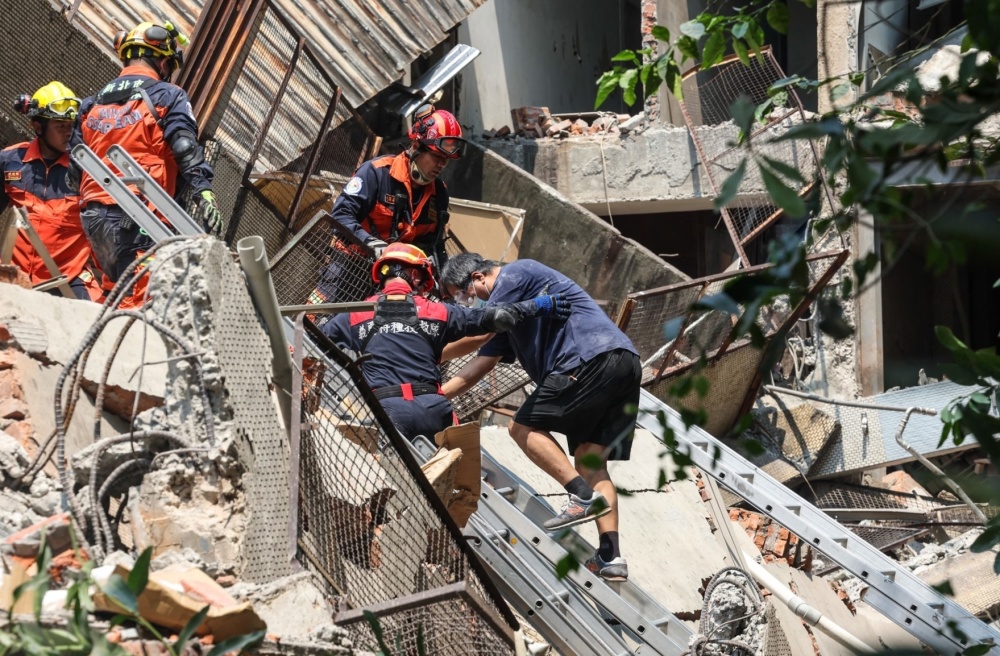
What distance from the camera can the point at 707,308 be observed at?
→ 207cm

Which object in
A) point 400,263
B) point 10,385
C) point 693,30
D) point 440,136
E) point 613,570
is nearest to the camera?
point 693,30

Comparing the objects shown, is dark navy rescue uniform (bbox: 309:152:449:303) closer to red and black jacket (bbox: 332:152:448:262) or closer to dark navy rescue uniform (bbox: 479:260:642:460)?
red and black jacket (bbox: 332:152:448:262)

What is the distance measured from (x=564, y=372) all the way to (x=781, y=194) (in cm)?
387

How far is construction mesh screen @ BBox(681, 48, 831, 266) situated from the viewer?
11.1 meters

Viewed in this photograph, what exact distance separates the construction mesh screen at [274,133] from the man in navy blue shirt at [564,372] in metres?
2.19

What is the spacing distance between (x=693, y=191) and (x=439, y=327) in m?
6.57

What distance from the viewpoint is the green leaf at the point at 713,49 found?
2.93 metres

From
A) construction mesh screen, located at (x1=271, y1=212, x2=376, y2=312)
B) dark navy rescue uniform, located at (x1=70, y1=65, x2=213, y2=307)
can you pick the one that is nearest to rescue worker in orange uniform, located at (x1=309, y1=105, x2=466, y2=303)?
construction mesh screen, located at (x1=271, y1=212, x2=376, y2=312)

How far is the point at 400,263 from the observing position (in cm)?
613

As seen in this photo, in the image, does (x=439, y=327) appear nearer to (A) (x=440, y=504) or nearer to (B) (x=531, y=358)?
(B) (x=531, y=358)

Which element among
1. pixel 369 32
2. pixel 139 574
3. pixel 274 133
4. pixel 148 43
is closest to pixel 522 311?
pixel 148 43

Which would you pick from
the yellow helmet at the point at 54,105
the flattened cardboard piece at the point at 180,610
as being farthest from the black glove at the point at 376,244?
the flattened cardboard piece at the point at 180,610

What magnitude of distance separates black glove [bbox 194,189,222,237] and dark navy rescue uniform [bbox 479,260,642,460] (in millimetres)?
1388

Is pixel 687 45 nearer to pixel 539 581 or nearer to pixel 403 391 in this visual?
pixel 539 581
